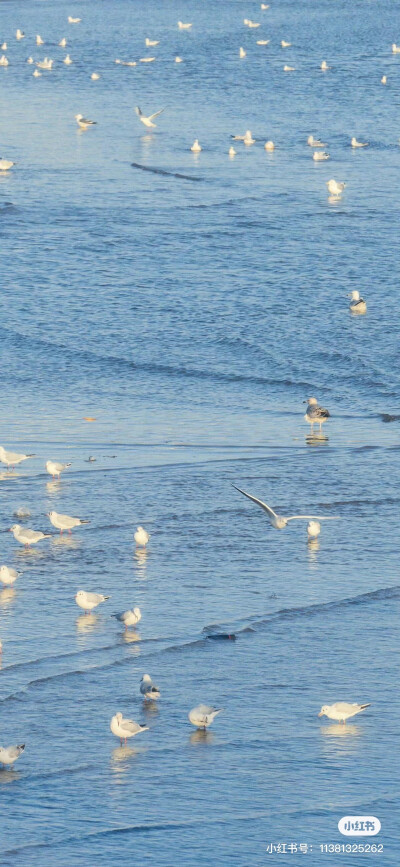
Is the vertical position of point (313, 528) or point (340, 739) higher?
point (313, 528)

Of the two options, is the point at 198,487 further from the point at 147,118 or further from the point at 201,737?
the point at 147,118

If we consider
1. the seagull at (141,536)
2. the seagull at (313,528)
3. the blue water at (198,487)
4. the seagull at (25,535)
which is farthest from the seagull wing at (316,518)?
the seagull at (25,535)

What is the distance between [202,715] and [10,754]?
199 cm

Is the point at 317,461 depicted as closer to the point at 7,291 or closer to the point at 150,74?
the point at 7,291

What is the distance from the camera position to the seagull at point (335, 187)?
1945 inches

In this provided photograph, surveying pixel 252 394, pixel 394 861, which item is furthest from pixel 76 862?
pixel 252 394

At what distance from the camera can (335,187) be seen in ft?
162

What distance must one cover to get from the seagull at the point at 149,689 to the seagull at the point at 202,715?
608 millimetres

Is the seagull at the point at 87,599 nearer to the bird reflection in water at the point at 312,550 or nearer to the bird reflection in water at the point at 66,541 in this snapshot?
the bird reflection in water at the point at 66,541

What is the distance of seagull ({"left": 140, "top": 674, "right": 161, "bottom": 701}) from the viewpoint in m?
15.7

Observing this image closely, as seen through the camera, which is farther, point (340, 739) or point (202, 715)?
point (340, 739)

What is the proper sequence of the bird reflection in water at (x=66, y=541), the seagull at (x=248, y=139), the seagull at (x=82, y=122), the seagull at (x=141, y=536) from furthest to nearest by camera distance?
the seagull at (x=82, y=122) → the seagull at (x=248, y=139) → the bird reflection in water at (x=66, y=541) → the seagull at (x=141, y=536)

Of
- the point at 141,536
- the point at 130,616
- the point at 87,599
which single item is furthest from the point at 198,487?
the point at 130,616

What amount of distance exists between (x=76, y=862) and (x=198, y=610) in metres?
5.75
